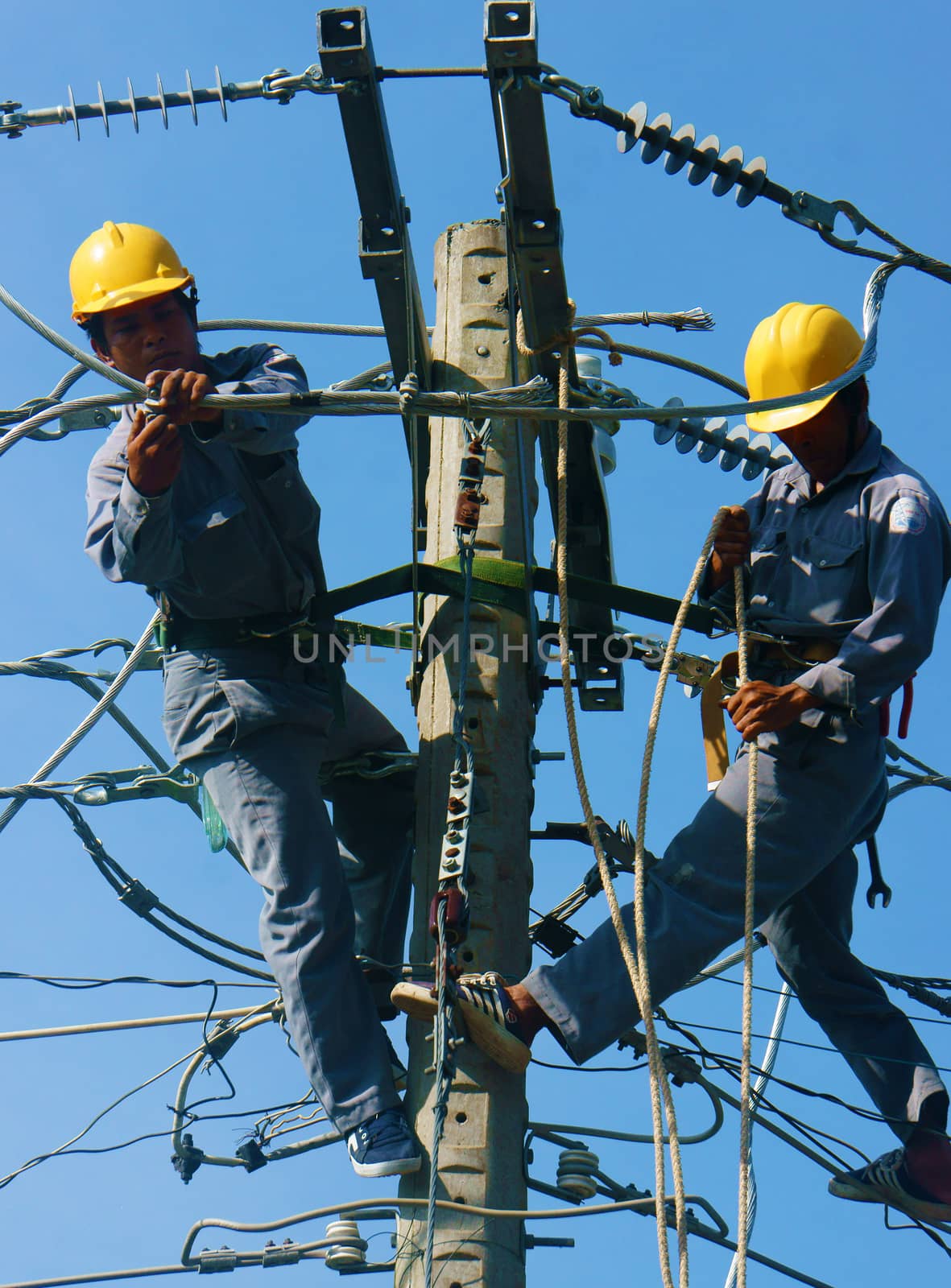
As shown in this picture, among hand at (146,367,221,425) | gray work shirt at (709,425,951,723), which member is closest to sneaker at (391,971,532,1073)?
gray work shirt at (709,425,951,723)

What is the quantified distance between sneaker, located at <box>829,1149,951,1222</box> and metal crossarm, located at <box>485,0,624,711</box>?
5.07 ft

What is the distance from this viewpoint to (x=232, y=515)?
5.24m

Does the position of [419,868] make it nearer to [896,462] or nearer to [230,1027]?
[230,1027]

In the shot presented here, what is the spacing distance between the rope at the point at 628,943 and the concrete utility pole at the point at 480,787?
19 cm

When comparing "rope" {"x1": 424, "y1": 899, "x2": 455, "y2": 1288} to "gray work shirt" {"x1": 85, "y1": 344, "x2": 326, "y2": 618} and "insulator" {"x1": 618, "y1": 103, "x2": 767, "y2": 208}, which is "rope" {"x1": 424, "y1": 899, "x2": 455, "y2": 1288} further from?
"insulator" {"x1": 618, "y1": 103, "x2": 767, "y2": 208}

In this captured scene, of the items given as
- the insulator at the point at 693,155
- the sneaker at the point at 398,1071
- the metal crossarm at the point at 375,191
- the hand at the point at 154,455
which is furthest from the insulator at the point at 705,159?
the sneaker at the point at 398,1071

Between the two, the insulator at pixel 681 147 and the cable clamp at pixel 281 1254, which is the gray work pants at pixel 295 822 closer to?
the cable clamp at pixel 281 1254

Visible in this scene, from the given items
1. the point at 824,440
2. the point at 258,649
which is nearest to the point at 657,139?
the point at 824,440

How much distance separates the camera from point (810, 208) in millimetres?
5562

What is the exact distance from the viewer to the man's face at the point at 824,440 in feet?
17.9

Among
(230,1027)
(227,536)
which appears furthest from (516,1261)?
(227,536)

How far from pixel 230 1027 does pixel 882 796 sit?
2087mm

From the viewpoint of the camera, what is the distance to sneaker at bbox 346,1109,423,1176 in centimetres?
471

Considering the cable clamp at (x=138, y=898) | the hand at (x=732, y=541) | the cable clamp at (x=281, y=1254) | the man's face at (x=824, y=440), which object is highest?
the man's face at (x=824, y=440)
